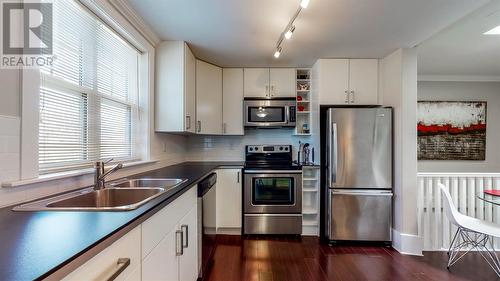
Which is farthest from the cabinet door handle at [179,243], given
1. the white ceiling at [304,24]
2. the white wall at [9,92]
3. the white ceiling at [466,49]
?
the white ceiling at [466,49]

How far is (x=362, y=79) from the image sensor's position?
10.4 feet

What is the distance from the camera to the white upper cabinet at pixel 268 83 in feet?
11.5

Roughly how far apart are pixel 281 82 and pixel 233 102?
746mm

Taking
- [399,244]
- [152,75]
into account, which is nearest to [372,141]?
[399,244]

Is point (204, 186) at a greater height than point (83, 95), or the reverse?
point (83, 95)

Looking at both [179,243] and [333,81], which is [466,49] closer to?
[333,81]

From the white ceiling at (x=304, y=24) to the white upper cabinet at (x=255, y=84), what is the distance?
460 mm

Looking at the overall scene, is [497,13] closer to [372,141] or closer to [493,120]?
[372,141]

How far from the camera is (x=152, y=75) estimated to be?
8.57ft

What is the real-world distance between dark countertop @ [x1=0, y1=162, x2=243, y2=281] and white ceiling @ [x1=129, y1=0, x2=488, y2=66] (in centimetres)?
164

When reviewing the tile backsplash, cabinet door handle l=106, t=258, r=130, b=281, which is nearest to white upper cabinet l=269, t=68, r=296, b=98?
the tile backsplash

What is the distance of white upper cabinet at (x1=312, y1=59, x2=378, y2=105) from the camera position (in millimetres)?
3162

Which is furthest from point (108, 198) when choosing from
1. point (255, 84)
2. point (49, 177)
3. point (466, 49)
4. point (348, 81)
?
point (466, 49)

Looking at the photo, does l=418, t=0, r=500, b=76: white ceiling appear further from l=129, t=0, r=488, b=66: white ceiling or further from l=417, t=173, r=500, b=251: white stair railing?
l=417, t=173, r=500, b=251: white stair railing
